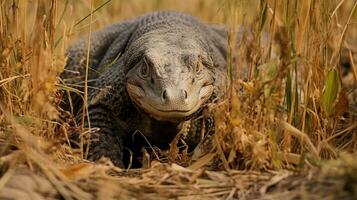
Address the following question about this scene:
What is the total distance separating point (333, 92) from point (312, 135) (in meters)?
0.23

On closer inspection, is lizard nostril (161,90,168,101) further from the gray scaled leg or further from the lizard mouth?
the gray scaled leg

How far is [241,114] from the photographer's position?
3.46 metres

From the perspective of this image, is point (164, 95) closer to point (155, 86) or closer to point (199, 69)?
point (155, 86)

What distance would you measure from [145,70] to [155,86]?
23cm

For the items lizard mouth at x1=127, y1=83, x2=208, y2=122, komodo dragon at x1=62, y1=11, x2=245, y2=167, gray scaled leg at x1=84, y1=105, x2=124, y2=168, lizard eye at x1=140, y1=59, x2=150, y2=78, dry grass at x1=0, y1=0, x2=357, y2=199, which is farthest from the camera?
gray scaled leg at x1=84, y1=105, x2=124, y2=168

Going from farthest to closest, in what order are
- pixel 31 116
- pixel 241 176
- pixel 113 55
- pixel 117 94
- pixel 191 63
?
1. pixel 113 55
2. pixel 117 94
3. pixel 191 63
4. pixel 31 116
5. pixel 241 176

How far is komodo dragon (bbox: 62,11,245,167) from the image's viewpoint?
3.99 meters

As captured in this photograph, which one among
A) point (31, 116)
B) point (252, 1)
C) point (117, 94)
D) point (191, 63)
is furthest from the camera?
point (117, 94)

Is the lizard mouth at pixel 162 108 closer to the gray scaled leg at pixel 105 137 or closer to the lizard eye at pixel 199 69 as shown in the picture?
the lizard eye at pixel 199 69

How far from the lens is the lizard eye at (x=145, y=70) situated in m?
4.17

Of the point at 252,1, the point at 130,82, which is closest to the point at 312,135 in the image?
the point at 252,1

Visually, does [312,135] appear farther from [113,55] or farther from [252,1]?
[113,55]

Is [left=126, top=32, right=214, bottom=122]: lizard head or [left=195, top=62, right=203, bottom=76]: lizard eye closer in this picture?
[left=126, top=32, right=214, bottom=122]: lizard head

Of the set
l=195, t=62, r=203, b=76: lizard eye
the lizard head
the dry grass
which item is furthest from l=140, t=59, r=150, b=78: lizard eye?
the dry grass
